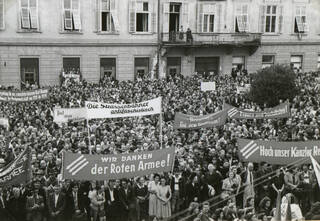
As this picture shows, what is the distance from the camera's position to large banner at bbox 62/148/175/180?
11.7 meters

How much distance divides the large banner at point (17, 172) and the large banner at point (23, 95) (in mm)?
7247

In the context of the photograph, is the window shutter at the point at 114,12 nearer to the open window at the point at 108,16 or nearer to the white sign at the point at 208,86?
the open window at the point at 108,16

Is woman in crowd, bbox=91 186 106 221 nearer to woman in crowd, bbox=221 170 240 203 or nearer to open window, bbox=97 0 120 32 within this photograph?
woman in crowd, bbox=221 170 240 203

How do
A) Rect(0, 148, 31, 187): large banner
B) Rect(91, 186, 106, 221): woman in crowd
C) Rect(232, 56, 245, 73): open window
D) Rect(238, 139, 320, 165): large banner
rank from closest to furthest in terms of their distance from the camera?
Rect(0, 148, 31, 187): large banner → Rect(91, 186, 106, 221): woman in crowd → Rect(238, 139, 320, 165): large banner → Rect(232, 56, 245, 73): open window

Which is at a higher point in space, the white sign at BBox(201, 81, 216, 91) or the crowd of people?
the white sign at BBox(201, 81, 216, 91)

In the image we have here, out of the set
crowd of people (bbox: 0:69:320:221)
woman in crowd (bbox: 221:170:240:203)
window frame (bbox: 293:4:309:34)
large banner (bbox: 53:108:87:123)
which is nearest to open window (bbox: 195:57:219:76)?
window frame (bbox: 293:4:309:34)

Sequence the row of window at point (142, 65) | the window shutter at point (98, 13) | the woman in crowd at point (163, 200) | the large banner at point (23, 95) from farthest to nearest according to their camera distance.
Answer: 1. the window shutter at point (98, 13)
2. the row of window at point (142, 65)
3. the large banner at point (23, 95)
4. the woman in crowd at point (163, 200)

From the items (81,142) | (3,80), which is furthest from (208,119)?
(3,80)

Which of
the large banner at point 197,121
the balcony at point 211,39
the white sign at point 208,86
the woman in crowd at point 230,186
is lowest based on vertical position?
the woman in crowd at point 230,186

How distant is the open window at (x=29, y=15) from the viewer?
3144 cm

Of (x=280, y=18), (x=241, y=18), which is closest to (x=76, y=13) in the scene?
(x=241, y=18)

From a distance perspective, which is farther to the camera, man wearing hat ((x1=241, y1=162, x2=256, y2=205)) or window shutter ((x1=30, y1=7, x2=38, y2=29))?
window shutter ((x1=30, y1=7, x2=38, y2=29))

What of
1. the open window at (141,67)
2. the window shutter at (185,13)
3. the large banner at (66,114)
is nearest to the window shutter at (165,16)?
the window shutter at (185,13)

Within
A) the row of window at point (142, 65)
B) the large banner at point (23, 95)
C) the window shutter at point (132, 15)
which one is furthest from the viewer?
the window shutter at point (132, 15)
